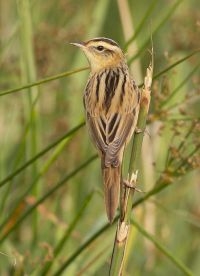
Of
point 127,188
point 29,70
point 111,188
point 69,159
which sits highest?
point 127,188

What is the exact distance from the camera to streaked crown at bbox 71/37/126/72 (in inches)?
161

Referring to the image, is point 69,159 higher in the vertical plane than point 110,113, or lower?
lower

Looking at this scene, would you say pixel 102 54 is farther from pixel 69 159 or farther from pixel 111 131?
pixel 69 159

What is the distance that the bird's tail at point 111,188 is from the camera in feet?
9.77

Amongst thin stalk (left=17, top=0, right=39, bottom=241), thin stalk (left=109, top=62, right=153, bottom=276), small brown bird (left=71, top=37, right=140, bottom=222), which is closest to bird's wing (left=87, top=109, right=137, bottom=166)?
small brown bird (left=71, top=37, right=140, bottom=222)

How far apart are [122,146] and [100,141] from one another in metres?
0.10

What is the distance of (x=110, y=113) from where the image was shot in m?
3.58

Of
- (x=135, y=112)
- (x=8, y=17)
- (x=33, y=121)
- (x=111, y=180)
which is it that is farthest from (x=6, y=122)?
(x=111, y=180)

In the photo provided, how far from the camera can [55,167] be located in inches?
195

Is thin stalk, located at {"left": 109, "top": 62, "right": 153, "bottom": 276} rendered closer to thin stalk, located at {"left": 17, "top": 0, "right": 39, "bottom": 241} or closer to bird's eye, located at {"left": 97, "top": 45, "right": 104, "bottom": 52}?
thin stalk, located at {"left": 17, "top": 0, "right": 39, "bottom": 241}

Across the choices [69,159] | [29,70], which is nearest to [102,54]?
[29,70]

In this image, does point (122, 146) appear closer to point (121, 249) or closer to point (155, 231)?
point (121, 249)

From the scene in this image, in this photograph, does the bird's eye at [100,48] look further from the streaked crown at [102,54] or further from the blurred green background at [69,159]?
the blurred green background at [69,159]

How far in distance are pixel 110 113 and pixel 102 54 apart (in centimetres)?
69
